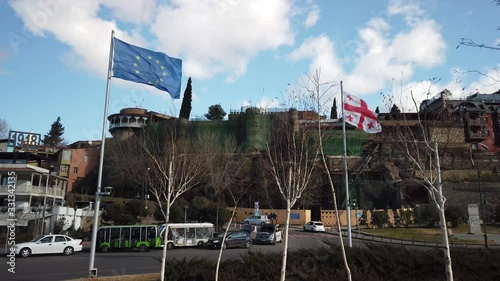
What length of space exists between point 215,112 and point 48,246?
7538 centimetres

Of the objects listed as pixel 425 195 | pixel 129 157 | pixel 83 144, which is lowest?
pixel 425 195

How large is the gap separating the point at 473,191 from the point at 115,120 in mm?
78753

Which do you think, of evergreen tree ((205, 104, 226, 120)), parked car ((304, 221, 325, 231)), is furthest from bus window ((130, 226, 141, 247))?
evergreen tree ((205, 104, 226, 120))

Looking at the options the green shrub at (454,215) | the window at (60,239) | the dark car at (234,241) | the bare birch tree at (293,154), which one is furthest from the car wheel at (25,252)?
the green shrub at (454,215)

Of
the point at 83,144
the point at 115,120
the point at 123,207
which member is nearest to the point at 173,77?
the point at 123,207

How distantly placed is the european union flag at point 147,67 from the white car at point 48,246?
55.9 feet

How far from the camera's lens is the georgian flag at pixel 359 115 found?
19203 mm

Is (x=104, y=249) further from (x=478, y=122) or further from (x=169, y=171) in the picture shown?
(x=478, y=122)

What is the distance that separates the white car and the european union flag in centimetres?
1704

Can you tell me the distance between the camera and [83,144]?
103 meters

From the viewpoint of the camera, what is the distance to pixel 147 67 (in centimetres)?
1508

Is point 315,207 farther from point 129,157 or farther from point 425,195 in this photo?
point 129,157

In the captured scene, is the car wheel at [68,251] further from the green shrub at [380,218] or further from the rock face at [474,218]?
the green shrub at [380,218]

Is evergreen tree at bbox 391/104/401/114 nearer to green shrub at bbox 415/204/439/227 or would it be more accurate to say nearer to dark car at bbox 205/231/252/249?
dark car at bbox 205/231/252/249
